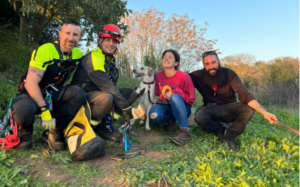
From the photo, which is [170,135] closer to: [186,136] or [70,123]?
[186,136]

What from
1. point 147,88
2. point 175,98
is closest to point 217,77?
point 175,98

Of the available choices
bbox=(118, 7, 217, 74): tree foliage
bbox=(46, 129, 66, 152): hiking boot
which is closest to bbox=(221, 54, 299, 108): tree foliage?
bbox=(118, 7, 217, 74): tree foliage

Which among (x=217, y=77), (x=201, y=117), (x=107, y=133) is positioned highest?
(x=217, y=77)

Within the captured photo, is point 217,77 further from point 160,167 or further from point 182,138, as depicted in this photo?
point 160,167

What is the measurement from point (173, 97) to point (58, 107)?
176 centimetres

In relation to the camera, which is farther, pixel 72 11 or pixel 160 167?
pixel 72 11

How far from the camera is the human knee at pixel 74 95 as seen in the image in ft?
8.72

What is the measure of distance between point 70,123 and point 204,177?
5.98ft

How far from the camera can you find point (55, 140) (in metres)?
2.71

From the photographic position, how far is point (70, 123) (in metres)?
2.74

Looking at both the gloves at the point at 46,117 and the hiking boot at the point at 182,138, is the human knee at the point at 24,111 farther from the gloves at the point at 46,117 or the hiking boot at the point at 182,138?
the hiking boot at the point at 182,138

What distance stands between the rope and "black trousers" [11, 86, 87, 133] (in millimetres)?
82

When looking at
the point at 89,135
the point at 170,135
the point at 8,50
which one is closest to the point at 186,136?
the point at 170,135

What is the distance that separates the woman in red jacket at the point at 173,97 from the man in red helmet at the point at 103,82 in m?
0.81
